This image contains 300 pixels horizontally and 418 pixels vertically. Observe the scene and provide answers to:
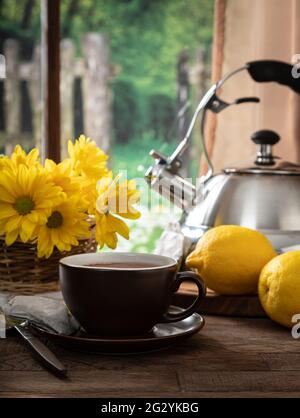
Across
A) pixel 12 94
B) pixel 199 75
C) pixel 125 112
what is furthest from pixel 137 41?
pixel 12 94

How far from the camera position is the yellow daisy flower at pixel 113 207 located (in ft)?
2.55

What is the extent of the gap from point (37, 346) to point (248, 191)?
0.43 metres

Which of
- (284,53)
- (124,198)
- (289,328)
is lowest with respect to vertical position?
(289,328)

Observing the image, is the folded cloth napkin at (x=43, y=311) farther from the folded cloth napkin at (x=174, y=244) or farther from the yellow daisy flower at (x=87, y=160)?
the folded cloth napkin at (x=174, y=244)

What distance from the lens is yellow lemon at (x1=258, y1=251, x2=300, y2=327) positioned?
27.0 inches

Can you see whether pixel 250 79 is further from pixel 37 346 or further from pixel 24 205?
pixel 37 346

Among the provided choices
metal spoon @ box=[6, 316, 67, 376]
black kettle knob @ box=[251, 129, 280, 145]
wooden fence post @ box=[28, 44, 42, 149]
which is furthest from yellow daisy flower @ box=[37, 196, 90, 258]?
wooden fence post @ box=[28, 44, 42, 149]

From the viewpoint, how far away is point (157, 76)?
434cm

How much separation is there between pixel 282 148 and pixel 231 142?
122 mm

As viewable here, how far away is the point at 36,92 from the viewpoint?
12.1 ft

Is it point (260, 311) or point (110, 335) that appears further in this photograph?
point (260, 311)

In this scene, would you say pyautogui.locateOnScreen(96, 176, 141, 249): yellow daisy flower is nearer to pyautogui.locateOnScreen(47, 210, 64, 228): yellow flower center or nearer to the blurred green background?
pyautogui.locateOnScreen(47, 210, 64, 228): yellow flower center
